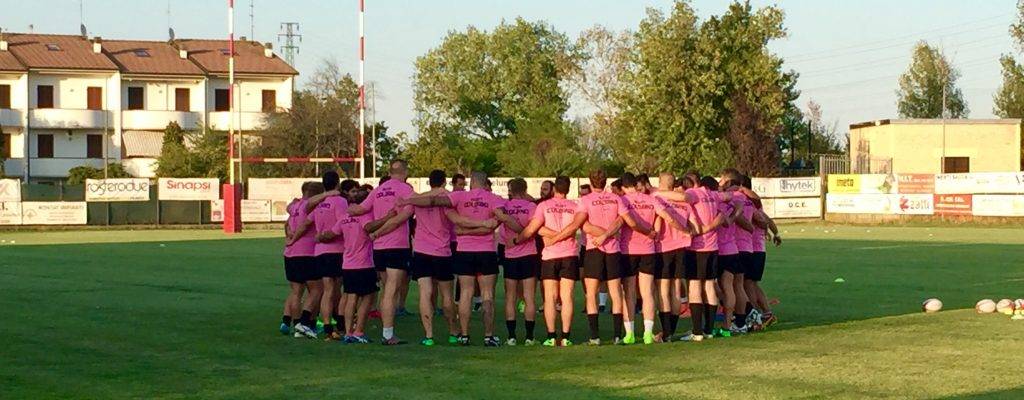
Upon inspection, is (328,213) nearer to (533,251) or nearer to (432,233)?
(432,233)

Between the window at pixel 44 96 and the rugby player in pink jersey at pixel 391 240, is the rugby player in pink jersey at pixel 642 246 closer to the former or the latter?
the rugby player in pink jersey at pixel 391 240

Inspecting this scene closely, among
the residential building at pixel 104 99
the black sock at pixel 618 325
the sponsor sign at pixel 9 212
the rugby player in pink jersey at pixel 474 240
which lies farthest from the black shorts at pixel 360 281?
the residential building at pixel 104 99

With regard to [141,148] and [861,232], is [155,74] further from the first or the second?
[861,232]

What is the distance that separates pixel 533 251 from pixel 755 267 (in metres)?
2.90

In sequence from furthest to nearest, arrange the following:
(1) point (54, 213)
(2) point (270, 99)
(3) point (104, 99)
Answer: (2) point (270, 99) < (3) point (104, 99) < (1) point (54, 213)

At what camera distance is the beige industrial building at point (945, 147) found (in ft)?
226

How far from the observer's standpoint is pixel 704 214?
1622 centimetres

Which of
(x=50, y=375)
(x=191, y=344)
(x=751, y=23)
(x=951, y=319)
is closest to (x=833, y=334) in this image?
(x=951, y=319)

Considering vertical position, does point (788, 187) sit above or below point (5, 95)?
below

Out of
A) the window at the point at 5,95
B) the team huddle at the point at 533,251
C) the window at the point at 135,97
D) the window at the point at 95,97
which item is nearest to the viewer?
the team huddle at the point at 533,251

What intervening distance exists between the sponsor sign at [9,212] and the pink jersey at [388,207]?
4036 cm

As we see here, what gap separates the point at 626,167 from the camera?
76.9 metres

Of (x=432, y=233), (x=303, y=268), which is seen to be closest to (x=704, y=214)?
(x=432, y=233)

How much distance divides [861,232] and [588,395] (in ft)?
120
